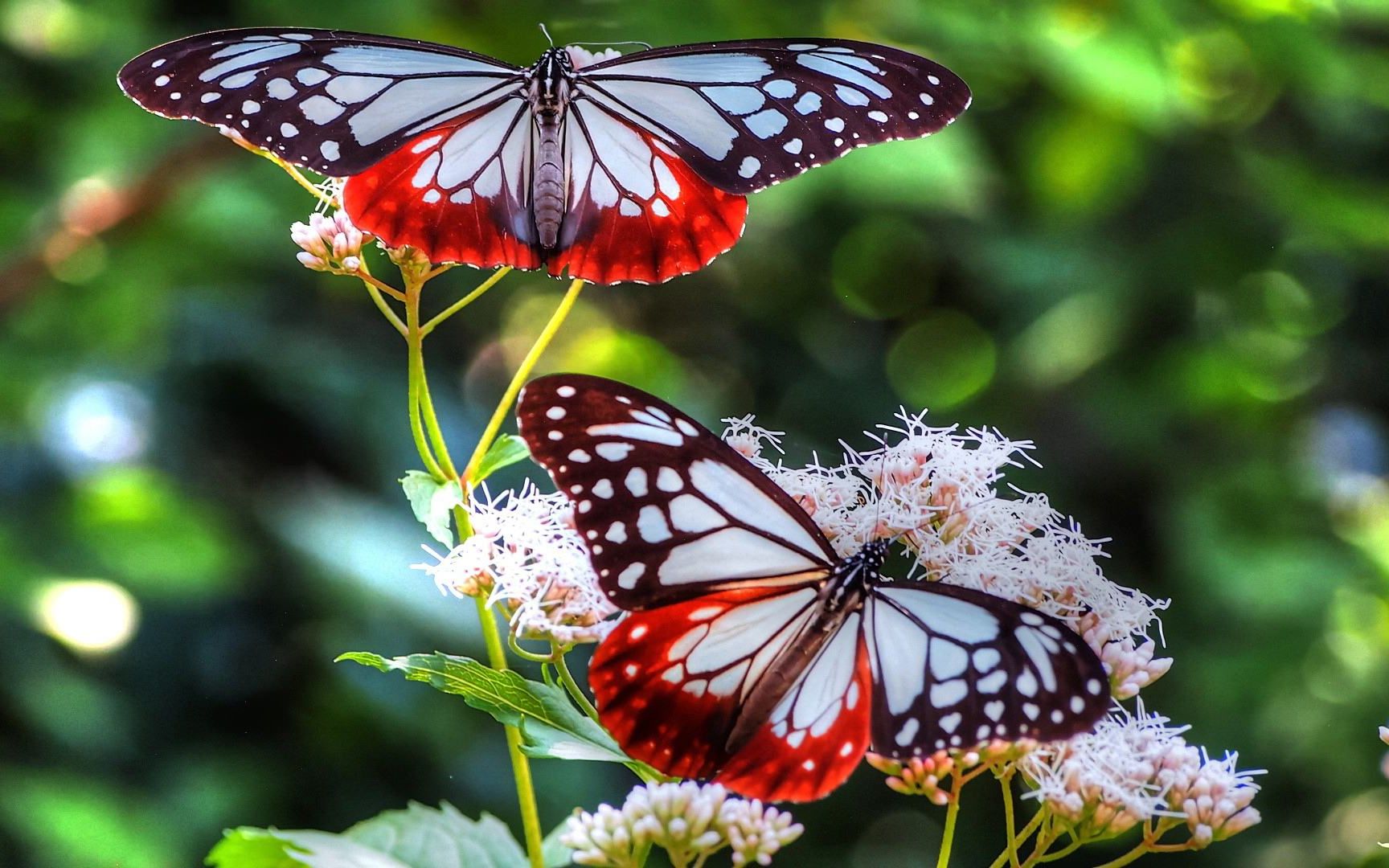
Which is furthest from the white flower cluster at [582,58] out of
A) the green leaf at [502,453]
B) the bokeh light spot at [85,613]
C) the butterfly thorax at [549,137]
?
the bokeh light spot at [85,613]

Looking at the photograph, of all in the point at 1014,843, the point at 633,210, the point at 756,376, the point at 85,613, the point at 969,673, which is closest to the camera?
the point at 969,673

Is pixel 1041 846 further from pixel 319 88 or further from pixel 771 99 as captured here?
pixel 319 88

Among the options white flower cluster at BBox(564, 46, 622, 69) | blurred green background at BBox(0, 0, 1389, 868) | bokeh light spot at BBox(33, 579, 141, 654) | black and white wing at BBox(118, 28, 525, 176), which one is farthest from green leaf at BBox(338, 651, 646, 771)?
bokeh light spot at BBox(33, 579, 141, 654)

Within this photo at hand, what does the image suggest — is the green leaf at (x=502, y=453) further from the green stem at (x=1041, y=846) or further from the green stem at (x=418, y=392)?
the green stem at (x=1041, y=846)

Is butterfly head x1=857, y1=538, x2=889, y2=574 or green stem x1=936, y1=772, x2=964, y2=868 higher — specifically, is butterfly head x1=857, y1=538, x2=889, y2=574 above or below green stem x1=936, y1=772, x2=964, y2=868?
above

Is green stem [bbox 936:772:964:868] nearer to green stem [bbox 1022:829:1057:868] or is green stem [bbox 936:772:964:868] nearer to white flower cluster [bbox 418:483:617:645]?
green stem [bbox 1022:829:1057:868]

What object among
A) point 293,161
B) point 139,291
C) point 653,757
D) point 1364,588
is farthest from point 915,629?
point 1364,588

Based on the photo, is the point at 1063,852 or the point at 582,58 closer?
the point at 1063,852

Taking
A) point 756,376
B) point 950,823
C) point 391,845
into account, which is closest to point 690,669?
point 950,823
